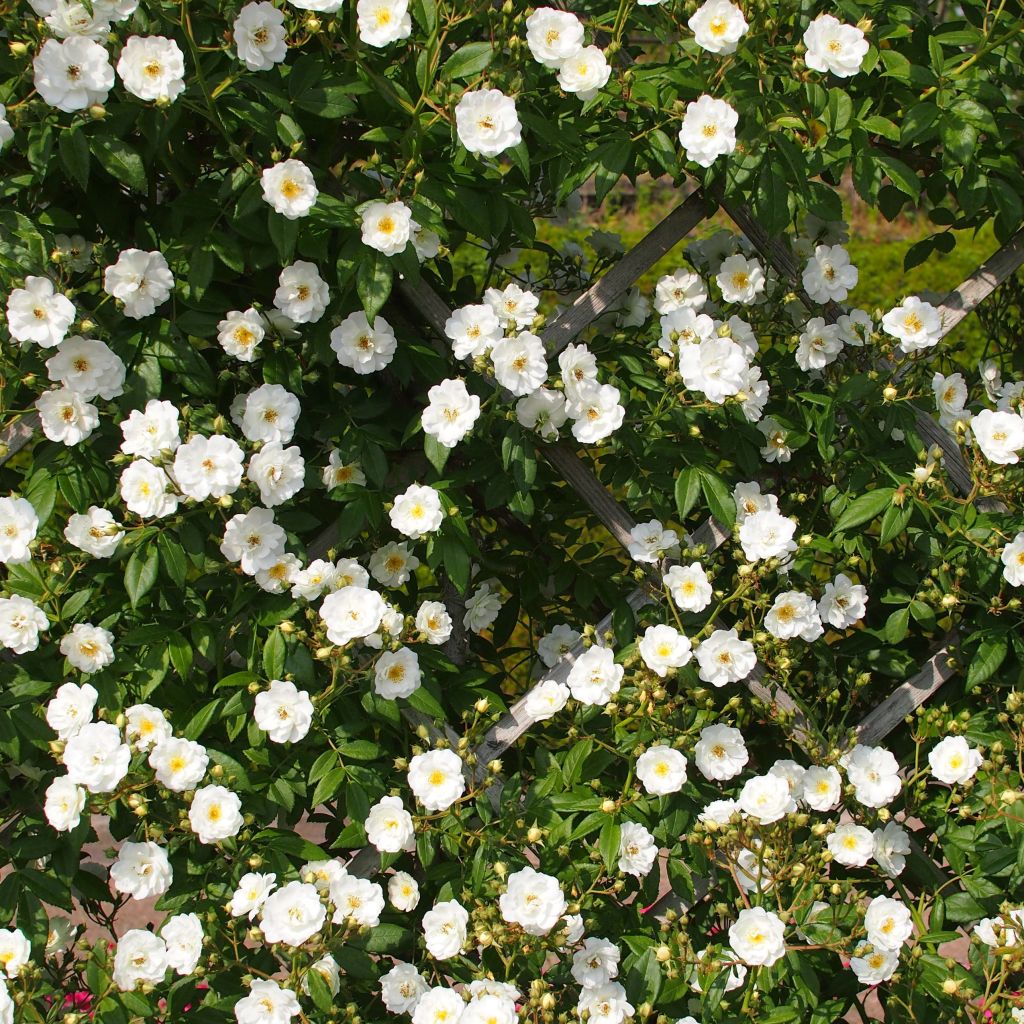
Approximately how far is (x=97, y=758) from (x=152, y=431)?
17.0 inches

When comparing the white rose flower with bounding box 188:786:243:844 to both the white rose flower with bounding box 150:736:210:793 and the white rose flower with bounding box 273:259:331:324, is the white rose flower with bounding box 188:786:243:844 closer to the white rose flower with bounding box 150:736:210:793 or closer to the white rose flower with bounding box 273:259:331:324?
the white rose flower with bounding box 150:736:210:793

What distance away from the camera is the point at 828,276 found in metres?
1.88

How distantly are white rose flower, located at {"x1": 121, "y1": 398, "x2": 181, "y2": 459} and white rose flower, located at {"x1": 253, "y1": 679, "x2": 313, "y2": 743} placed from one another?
1.14 ft

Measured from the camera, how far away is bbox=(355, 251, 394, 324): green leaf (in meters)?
1.58

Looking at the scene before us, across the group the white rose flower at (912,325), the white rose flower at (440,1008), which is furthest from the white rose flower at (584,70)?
the white rose flower at (440,1008)

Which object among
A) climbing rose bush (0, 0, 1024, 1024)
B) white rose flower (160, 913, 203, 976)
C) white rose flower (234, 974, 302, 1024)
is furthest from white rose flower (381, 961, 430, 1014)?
white rose flower (160, 913, 203, 976)

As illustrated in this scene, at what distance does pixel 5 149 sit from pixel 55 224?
0.49ft

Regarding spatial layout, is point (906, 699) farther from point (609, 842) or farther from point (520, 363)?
point (520, 363)

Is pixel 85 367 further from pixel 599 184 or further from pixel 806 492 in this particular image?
pixel 806 492

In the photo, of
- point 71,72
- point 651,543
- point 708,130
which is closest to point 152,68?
point 71,72

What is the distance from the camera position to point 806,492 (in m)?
2.05

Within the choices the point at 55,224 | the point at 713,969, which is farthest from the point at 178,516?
the point at 713,969

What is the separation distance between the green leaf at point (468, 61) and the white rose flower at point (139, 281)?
17.8 inches

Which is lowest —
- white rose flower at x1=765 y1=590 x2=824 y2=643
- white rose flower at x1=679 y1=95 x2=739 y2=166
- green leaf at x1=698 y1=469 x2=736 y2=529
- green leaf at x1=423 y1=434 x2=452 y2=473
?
white rose flower at x1=765 y1=590 x2=824 y2=643
